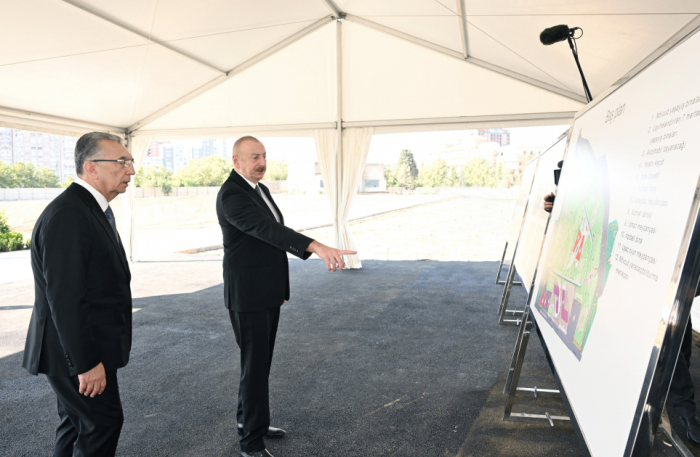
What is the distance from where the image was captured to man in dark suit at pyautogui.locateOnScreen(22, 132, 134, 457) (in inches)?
56.2

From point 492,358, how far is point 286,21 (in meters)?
4.36

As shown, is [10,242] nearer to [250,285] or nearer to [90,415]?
[250,285]

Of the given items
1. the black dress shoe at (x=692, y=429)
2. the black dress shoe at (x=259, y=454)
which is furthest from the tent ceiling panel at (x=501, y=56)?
the black dress shoe at (x=259, y=454)

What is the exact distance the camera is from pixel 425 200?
Result: 28469 millimetres

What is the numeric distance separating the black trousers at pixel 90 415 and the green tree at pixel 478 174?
25190mm

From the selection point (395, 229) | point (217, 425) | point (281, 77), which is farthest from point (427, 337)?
point (395, 229)

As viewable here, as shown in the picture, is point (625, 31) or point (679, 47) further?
point (625, 31)

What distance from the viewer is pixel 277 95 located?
22.5 feet

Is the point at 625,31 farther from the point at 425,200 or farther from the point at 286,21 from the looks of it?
the point at 425,200

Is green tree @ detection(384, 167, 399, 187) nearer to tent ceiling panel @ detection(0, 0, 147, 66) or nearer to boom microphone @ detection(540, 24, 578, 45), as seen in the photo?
tent ceiling panel @ detection(0, 0, 147, 66)

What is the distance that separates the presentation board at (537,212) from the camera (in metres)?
3.22

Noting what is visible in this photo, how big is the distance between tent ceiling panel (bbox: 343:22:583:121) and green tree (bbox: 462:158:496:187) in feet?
63.2

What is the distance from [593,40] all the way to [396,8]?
1.98 meters

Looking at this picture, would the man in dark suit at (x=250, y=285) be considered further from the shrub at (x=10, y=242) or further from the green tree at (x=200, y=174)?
the green tree at (x=200, y=174)
